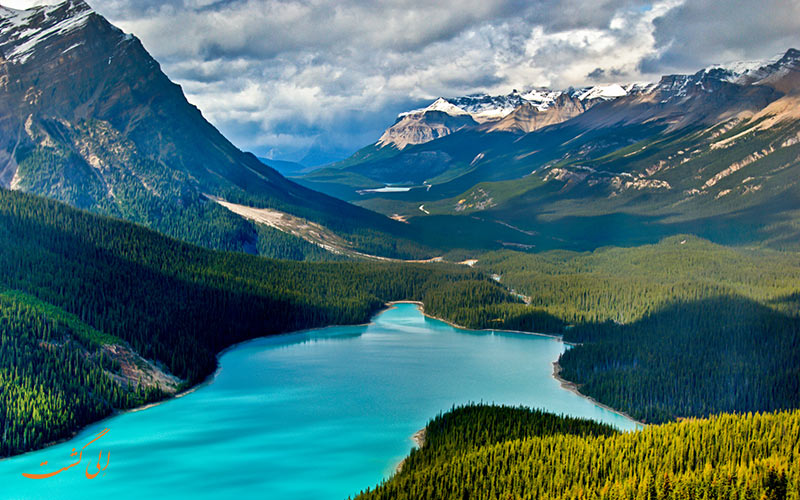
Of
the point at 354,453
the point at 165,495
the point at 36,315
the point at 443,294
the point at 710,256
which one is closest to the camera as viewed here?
the point at 165,495

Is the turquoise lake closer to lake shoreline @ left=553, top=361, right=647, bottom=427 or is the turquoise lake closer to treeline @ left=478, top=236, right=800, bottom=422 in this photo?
lake shoreline @ left=553, top=361, right=647, bottom=427

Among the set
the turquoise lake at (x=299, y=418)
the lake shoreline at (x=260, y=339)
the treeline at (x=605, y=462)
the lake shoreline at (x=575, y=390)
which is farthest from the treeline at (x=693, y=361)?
the treeline at (x=605, y=462)

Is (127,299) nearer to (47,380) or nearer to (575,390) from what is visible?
(47,380)

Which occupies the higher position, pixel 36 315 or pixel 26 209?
pixel 26 209

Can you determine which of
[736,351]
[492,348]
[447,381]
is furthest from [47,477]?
[736,351]

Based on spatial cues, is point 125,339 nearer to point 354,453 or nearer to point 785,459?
point 354,453

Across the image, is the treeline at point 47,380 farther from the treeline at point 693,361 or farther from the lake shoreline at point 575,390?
the treeline at point 693,361

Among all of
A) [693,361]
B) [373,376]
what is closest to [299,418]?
[373,376]
